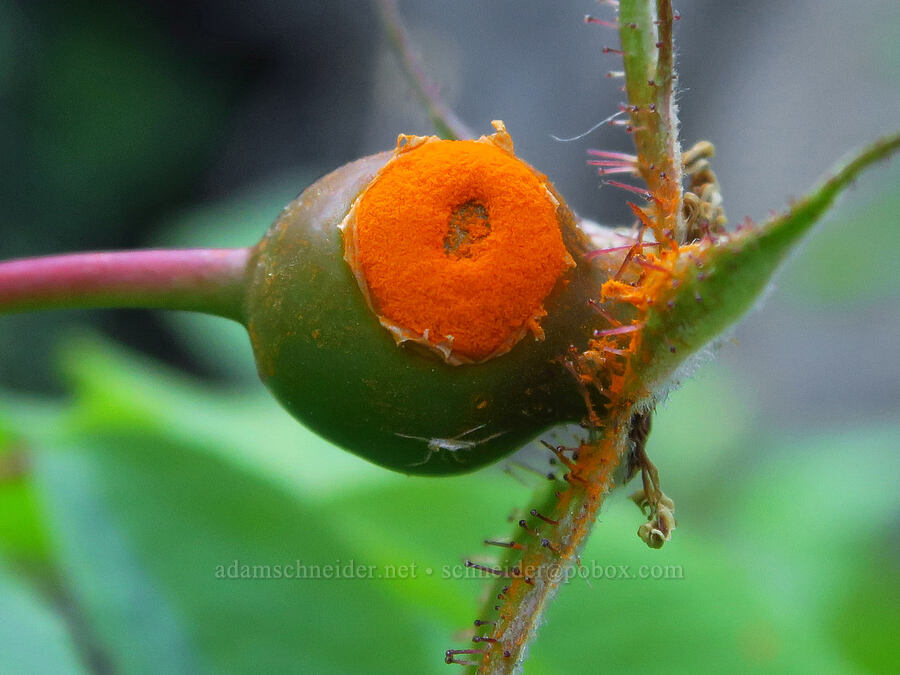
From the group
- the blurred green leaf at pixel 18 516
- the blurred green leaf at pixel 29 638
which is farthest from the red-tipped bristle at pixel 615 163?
the blurred green leaf at pixel 18 516

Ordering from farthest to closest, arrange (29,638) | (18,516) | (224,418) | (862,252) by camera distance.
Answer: (862,252) → (224,418) → (18,516) → (29,638)

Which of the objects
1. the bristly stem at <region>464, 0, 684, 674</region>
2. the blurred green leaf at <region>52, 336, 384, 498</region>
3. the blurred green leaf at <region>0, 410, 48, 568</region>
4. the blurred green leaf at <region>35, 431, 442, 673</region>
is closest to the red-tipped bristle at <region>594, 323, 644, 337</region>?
the bristly stem at <region>464, 0, 684, 674</region>

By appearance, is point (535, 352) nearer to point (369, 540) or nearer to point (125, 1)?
point (369, 540)

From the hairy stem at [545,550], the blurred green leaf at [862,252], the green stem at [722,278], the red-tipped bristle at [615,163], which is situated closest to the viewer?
the green stem at [722,278]

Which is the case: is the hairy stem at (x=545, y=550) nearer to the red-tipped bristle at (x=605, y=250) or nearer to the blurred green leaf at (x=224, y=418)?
the red-tipped bristle at (x=605, y=250)

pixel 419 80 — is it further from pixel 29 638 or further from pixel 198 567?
pixel 29 638

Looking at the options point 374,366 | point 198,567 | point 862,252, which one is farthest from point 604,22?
point 862,252

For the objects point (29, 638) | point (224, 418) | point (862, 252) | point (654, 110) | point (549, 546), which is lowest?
point (549, 546)
